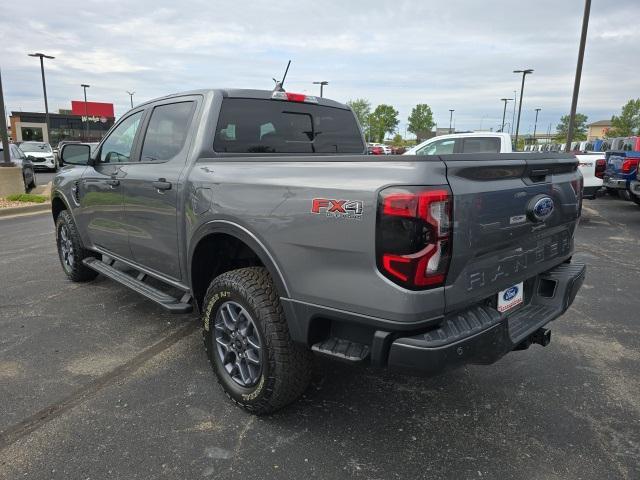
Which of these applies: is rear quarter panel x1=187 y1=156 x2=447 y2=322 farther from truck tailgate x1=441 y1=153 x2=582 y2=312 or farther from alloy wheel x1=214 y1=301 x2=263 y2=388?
alloy wheel x1=214 y1=301 x2=263 y2=388

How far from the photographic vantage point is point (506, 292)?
260cm

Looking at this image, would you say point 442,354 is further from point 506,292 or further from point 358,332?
point 506,292

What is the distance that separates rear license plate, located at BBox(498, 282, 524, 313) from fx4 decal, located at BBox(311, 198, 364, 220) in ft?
3.10

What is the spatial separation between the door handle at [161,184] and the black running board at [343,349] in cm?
166

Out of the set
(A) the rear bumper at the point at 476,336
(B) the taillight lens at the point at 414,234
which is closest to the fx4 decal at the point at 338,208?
(B) the taillight lens at the point at 414,234

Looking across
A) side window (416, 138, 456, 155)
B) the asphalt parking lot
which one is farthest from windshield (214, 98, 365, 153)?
side window (416, 138, 456, 155)

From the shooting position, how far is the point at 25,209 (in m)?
11.2

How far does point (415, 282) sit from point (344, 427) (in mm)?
1166

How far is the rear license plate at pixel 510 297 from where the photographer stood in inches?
102

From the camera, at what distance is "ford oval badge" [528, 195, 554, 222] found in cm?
253

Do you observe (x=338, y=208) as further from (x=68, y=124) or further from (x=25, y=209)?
(x=68, y=124)

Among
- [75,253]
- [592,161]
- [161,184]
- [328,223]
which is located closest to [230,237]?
[161,184]

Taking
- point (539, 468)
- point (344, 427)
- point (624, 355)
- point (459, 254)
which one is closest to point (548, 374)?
point (624, 355)

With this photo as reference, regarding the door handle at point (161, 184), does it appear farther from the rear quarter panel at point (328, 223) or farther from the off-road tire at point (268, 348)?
the off-road tire at point (268, 348)
